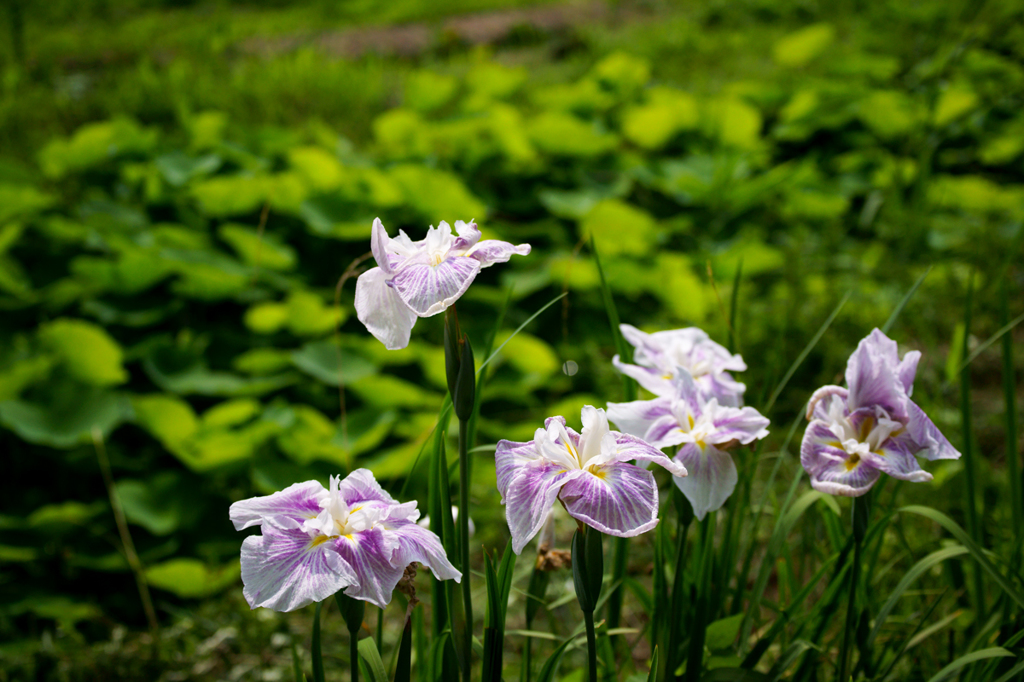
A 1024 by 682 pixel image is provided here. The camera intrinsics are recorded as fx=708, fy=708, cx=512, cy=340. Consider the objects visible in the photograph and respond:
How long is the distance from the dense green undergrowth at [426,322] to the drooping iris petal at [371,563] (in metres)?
0.15

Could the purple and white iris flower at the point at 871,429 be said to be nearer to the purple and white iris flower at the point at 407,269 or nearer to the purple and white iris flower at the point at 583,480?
the purple and white iris flower at the point at 583,480

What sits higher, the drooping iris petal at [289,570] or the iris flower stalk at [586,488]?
the iris flower stalk at [586,488]

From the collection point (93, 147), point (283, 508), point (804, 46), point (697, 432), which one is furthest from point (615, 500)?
point (804, 46)

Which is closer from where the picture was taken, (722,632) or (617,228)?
(722,632)

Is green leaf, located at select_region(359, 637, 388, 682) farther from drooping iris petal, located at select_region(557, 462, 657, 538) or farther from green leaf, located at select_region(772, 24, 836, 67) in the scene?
green leaf, located at select_region(772, 24, 836, 67)

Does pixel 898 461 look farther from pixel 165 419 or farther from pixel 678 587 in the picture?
pixel 165 419

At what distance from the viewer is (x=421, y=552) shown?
47cm

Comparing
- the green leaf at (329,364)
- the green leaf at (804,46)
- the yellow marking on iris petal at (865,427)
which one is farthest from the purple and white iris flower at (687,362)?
the green leaf at (804,46)

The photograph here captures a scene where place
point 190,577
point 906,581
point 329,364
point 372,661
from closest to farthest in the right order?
point 372,661, point 906,581, point 190,577, point 329,364

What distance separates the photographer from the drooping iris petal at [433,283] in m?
0.48

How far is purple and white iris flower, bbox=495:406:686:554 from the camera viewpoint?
456mm

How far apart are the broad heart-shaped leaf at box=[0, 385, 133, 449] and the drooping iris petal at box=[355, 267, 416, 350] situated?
1.11 metres

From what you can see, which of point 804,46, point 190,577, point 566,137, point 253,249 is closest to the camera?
point 190,577

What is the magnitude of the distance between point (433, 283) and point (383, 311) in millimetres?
58
